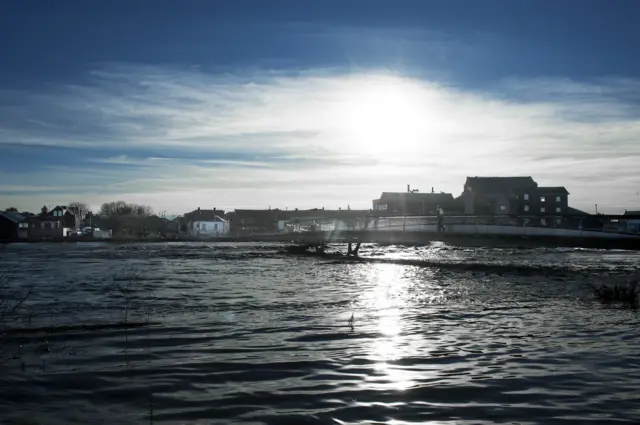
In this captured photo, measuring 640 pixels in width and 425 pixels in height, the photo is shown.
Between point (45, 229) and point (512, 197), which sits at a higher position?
point (512, 197)

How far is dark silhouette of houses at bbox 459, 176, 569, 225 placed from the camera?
11969 cm

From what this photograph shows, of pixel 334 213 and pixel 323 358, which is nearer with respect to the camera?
pixel 323 358

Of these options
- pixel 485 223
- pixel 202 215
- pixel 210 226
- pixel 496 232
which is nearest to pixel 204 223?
pixel 210 226

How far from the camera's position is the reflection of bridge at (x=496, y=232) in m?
39.9

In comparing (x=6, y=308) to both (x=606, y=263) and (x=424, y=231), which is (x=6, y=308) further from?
(x=424, y=231)

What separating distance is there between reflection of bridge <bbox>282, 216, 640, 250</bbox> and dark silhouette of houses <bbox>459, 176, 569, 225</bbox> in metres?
66.3

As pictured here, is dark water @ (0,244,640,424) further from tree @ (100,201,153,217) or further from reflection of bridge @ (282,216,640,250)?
tree @ (100,201,153,217)

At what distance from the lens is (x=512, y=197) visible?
393 feet

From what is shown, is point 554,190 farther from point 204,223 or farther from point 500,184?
point 204,223

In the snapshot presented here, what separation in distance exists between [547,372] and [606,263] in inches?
845

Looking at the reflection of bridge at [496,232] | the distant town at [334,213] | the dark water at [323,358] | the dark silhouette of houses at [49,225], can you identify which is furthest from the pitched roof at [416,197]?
the dark water at [323,358]

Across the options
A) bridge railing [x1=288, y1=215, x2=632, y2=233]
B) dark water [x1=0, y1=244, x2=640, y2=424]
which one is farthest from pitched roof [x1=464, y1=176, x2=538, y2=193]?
dark water [x1=0, y1=244, x2=640, y2=424]

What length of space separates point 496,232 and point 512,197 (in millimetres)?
78482

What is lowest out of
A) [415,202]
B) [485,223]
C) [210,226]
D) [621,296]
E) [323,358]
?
[323,358]
